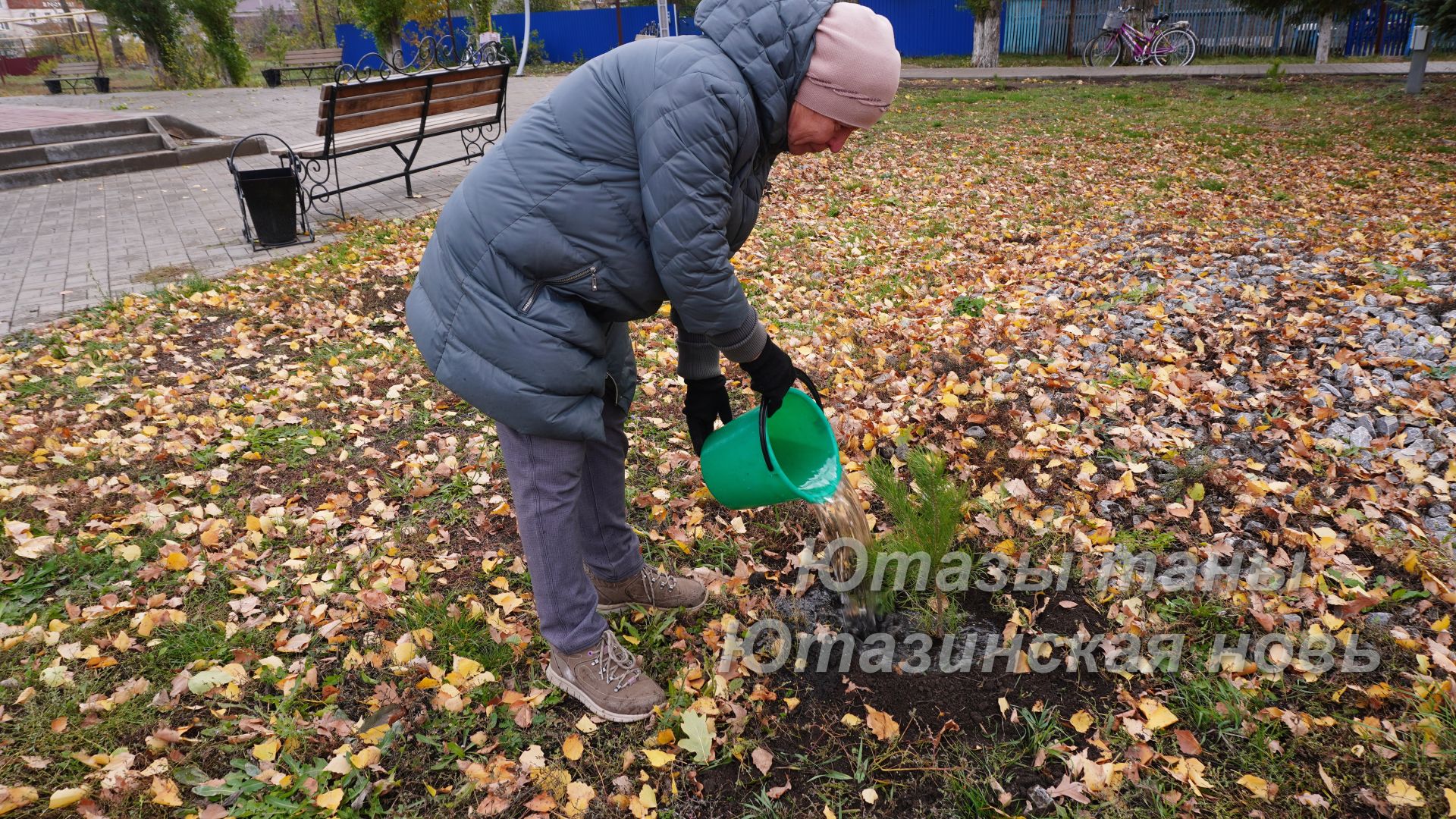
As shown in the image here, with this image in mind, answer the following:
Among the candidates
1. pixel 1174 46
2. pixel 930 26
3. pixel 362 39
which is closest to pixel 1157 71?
pixel 1174 46

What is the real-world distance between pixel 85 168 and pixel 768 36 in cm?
1040

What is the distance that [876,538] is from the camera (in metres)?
2.72

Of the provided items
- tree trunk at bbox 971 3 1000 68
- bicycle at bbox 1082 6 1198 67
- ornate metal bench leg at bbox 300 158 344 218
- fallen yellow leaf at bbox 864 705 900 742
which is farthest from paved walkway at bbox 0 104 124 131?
bicycle at bbox 1082 6 1198 67

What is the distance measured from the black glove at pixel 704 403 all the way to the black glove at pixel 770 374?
0.67 feet

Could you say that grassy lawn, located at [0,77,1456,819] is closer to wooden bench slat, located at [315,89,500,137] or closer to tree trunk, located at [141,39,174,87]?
wooden bench slat, located at [315,89,500,137]

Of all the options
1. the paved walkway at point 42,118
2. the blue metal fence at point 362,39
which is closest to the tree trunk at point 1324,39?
the paved walkway at point 42,118

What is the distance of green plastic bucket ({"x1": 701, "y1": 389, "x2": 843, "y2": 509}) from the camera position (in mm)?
2195

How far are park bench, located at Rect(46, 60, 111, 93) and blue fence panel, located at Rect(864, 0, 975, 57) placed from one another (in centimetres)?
1914

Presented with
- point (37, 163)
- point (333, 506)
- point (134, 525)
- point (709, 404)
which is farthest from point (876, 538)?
point (37, 163)

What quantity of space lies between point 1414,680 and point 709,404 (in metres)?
1.98

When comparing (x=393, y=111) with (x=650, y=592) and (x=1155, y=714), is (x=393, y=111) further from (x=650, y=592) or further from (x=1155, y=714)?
(x=1155, y=714)

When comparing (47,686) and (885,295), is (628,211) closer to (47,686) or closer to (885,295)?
(47,686)

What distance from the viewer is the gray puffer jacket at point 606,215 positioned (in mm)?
1666

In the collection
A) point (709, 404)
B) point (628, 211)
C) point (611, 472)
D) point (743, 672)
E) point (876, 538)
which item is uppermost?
point (628, 211)
